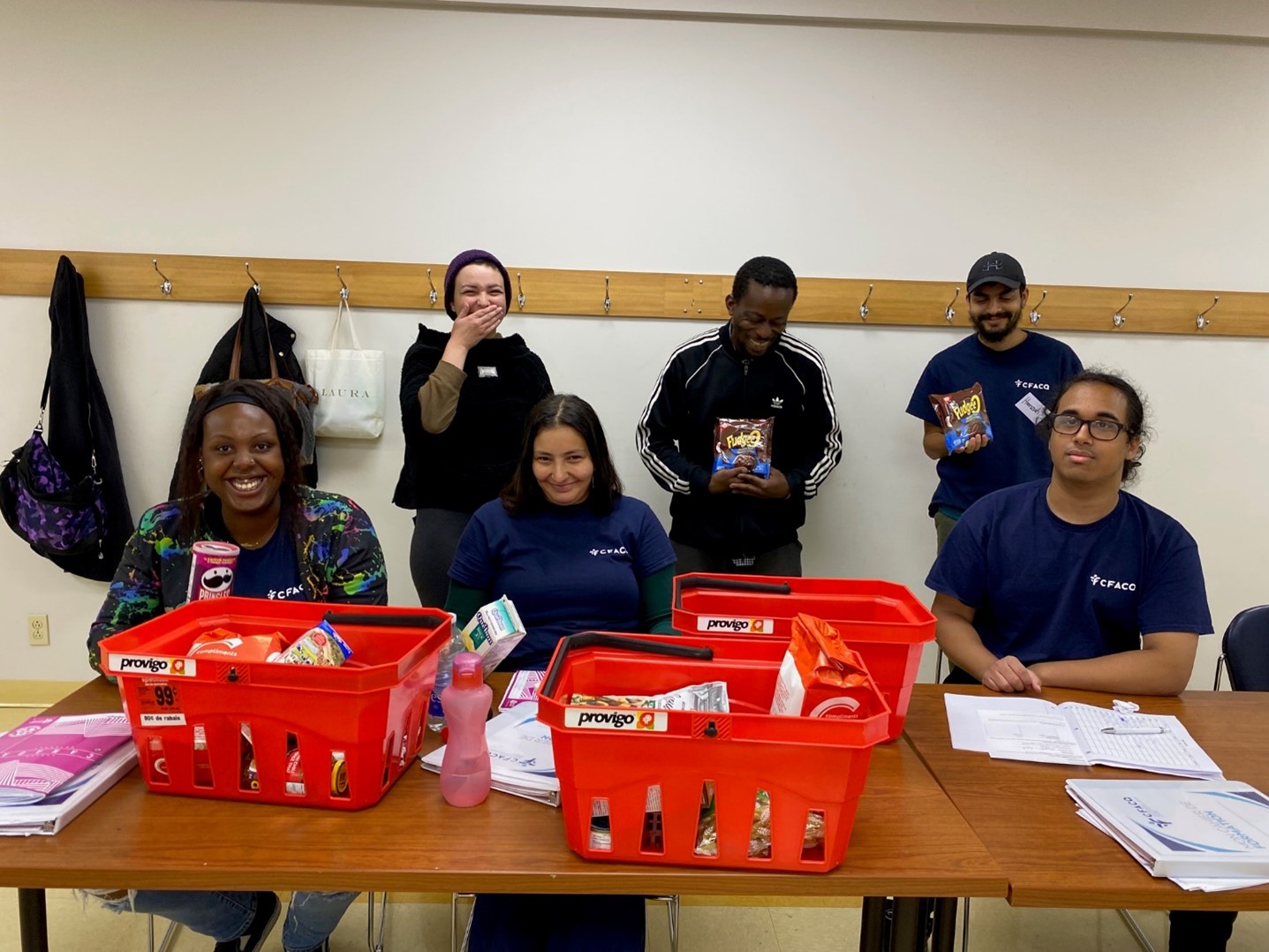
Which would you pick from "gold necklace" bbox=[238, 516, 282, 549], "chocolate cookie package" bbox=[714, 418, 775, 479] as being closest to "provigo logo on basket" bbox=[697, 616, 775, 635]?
"gold necklace" bbox=[238, 516, 282, 549]

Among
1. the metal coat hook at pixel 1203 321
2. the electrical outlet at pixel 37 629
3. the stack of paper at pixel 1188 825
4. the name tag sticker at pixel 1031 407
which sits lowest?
the electrical outlet at pixel 37 629

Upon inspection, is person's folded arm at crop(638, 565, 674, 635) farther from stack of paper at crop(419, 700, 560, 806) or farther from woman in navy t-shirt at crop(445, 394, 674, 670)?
stack of paper at crop(419, 700, 560, 806)

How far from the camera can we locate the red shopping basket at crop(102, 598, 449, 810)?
3.63 feet

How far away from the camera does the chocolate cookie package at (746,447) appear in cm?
258

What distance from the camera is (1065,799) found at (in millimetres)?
1256

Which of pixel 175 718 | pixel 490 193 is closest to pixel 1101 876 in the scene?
pixel 175 718

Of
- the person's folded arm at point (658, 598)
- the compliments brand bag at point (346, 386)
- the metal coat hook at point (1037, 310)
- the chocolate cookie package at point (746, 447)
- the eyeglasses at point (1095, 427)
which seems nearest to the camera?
the eyeglasses at point (1095, 427)

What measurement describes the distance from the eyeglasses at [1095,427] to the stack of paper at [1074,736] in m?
0.58

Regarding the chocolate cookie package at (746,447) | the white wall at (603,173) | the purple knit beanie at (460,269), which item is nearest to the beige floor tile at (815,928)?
the chocolate cookie package at (746,447)

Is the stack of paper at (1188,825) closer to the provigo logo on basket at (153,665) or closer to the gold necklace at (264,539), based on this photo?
the provigo logo on basket at (153,665)

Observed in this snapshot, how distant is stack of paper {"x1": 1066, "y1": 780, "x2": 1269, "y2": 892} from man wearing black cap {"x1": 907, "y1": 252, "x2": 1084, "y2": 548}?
157 centimetres

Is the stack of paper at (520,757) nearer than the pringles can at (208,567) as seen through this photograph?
Yes

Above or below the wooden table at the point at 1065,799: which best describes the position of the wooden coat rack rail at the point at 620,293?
above

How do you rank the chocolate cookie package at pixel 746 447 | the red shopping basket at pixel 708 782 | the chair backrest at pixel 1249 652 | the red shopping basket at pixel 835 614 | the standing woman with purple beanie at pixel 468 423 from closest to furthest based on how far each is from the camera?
the red shopping basket at pixel 708 782 → the red shopping basket at pixel 835 614 → the chair backrest at pixel 1249 652 → the standing woman with purple beanie at pixel 468 423 → the chocolate cookie package at pixel 746 447
